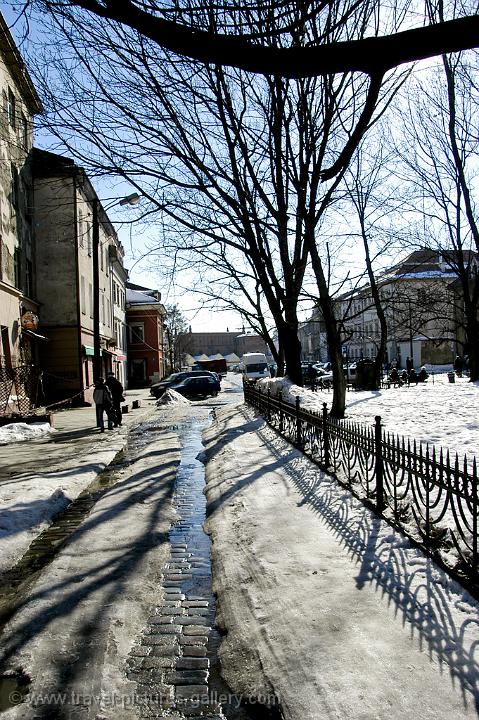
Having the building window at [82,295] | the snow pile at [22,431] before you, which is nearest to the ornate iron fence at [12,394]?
the snow pile at [22,431]

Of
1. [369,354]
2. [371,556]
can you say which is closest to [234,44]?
[371,556]

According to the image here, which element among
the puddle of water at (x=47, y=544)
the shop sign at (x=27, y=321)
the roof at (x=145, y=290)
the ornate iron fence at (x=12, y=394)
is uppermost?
the roof at (x=145, y=290)

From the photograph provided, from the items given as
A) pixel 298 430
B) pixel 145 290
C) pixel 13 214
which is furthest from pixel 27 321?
pixel 145 290

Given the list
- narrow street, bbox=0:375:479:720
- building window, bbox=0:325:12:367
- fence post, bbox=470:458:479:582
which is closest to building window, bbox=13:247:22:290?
→ building window, bbox=0:325:12:367

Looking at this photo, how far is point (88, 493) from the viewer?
28.0ft

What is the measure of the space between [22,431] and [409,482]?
41.2ft

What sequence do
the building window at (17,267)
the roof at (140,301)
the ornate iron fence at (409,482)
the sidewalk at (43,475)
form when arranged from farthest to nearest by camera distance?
the roof at (140,301)
the building window at (17,267)
the sidewalk at (43,475)
the ornate iron fence at (409,482)

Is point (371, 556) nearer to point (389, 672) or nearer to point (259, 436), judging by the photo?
point (389, 672)

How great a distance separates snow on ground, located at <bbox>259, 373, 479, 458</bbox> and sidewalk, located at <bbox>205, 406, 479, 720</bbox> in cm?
365

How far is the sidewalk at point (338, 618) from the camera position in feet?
9.33

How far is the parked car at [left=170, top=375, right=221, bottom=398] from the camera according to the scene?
109 ft

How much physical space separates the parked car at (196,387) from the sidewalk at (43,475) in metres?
15.7

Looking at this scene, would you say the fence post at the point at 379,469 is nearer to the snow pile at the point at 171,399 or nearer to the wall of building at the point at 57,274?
the snow pile at the point at 171,399

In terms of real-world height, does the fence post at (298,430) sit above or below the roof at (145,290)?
below
